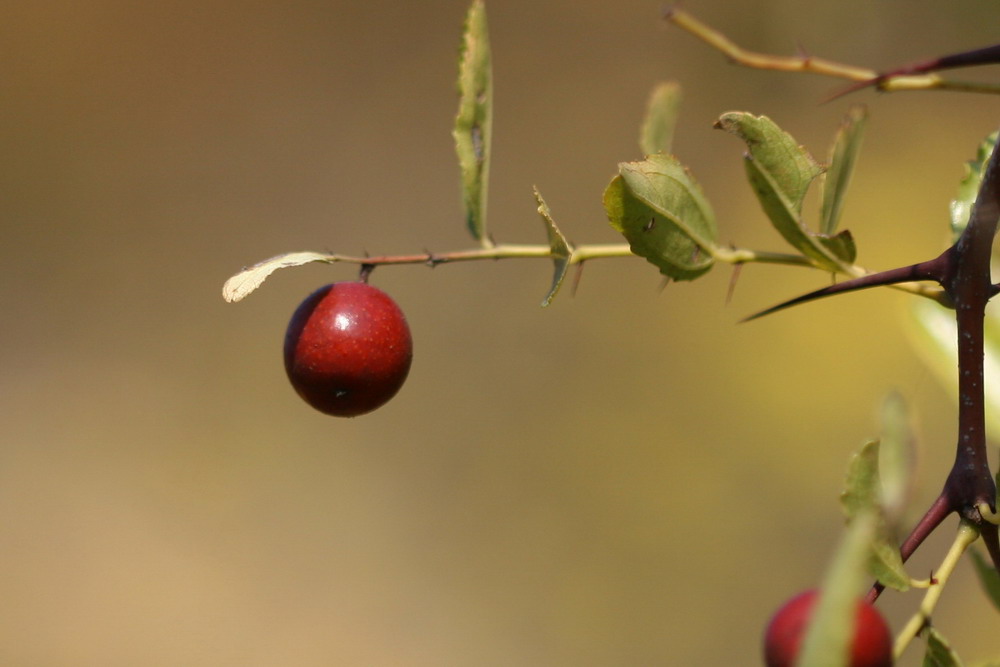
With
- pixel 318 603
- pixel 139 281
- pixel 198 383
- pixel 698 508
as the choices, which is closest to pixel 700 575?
pixel 698 508

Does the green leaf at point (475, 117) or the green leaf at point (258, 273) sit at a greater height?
the green leaf at point (475, 117)

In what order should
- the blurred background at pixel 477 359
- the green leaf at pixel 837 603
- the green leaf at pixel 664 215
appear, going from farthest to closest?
1. the blurred background at pixel 477 359
2. the green leaf at pixel 664 215
3. the green leaf at pixel 837 603


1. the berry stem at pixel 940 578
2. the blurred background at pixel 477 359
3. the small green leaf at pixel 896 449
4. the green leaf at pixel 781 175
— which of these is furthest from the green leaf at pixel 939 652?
the blurred background at pixel 477 359

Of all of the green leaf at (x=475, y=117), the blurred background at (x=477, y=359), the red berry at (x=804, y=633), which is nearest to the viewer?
the red berry at (x=804, y=633)

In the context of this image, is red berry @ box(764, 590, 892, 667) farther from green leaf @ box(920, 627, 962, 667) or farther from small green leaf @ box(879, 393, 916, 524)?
small green leaf @ box(879, 393, 916, 524)

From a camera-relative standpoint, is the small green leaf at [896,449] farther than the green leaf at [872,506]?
Yes

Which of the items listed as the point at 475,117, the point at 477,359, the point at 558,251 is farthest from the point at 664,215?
the point at 477,359

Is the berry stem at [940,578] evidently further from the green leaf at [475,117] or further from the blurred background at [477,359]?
the blurred background at [477,359]
